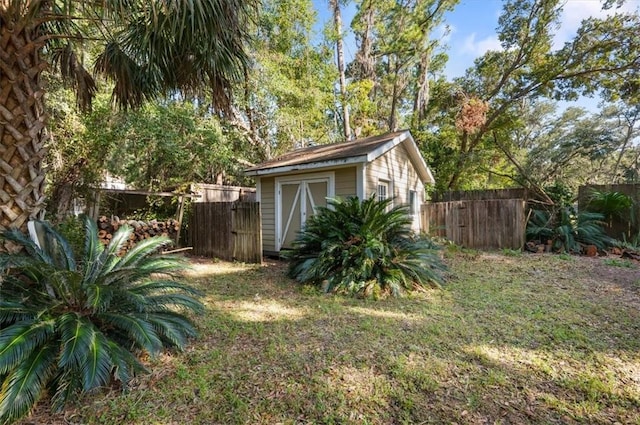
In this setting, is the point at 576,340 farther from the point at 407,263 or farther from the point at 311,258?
the point at 311,258

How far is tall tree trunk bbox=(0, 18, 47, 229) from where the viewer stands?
272 centimetres

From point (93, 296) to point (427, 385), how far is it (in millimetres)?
2651

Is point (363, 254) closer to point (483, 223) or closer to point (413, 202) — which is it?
point (483, 223)

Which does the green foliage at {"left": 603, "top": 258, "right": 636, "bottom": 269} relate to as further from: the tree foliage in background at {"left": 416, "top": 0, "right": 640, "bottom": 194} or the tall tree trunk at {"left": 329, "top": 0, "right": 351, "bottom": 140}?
the tall tree trunk at {"left": 329, "top": 0, "right": 351, "bottom": 140}

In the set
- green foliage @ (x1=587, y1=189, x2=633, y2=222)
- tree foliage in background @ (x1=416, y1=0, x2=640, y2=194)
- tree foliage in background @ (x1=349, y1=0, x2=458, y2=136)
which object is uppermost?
tree foliage in background @ (x1=349, y1=0, x2=458, y2=136)

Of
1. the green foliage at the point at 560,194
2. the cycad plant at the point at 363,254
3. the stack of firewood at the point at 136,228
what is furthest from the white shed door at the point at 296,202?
the green foliage at the point at 560,194

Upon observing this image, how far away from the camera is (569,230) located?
8258 mm

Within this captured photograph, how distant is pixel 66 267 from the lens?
295cm

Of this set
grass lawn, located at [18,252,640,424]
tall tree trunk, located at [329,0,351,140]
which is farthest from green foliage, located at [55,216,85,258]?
tall tree trunk, located at [329,0,351,140]

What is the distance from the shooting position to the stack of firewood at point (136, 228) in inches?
289

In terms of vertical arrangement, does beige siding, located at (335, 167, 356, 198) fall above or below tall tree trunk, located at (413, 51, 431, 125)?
below

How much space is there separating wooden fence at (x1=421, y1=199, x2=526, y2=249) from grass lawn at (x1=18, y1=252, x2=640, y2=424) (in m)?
3.71

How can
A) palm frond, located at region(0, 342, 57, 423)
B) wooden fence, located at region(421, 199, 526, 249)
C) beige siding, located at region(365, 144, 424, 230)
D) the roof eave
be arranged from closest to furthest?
palm frond, located at region(0, 342, 57, 423), the roof eave, beige siding, located at region(365, 144, 424, 230), wooden fence, located at region(421, 199, 526, 249)

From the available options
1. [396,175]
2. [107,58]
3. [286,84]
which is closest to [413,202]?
[396,175]
